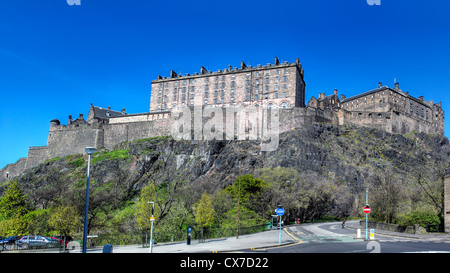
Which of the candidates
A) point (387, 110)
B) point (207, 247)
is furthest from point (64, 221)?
point (387, 110)

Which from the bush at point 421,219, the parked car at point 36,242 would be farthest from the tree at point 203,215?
the bush at point 421,219

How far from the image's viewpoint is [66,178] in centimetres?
6981

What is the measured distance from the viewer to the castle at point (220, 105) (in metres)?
81.0

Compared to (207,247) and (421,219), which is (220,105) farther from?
(207,247)

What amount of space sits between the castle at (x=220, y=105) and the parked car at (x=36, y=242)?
54326 millimetres

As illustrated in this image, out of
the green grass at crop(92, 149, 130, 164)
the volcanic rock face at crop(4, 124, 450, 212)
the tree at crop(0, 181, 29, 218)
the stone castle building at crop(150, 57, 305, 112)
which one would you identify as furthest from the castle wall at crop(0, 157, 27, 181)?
the tree at crop(0, 181, 29, 218)

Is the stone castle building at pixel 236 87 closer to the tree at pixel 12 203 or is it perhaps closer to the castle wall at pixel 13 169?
the castle wall at pixel 13 169

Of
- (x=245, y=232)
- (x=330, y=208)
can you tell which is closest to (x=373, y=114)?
(x=330, y=208)

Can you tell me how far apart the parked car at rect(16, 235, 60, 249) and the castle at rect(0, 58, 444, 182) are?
54326 millimetres

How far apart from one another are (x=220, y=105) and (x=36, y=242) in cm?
6081

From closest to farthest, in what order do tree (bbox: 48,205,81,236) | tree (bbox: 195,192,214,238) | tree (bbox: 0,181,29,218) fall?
tree (bbox: 48,205,81,236)
tree (bbox: 195,192,214,238)
tree (bbox: 0,181,29,218)

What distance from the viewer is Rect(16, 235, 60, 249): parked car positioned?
82.8 feet

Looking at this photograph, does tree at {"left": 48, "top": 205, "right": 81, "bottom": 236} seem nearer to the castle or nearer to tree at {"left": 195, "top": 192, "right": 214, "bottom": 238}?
tree at {"left": 195, "top": 192, "right": 214, "bottom": 238}

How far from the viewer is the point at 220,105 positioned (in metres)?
84.3
